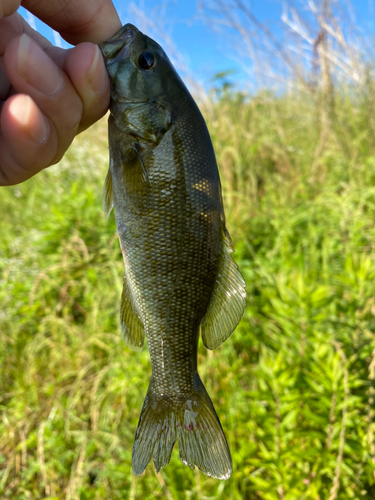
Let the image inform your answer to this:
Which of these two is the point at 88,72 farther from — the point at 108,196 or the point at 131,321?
the point at 131,321

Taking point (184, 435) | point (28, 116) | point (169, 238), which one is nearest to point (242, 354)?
point (184, 435)

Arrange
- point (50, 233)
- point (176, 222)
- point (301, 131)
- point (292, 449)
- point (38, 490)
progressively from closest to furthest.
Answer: point (176, 222)
point (292, 449)
point (38, 490)
point (50, 233)
point (301, 131)

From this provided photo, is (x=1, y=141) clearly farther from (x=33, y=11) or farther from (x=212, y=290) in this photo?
(x=212, y=290)

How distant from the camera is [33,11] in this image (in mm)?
1026

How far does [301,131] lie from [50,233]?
4236 millimetres

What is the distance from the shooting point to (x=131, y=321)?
111 centimetres

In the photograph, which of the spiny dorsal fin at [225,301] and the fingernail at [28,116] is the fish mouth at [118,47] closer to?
the fingernail at [28,116]

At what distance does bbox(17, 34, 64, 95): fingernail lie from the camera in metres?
0.80

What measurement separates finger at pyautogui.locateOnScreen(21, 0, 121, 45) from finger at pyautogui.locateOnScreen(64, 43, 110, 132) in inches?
7.6

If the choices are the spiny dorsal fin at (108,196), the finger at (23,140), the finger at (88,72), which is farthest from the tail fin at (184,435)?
the finger at (88,72)

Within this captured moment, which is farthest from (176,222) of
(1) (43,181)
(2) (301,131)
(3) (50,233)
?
(2) (301,131)

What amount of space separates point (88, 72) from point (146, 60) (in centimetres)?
22

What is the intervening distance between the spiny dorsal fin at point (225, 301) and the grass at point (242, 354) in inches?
27.1

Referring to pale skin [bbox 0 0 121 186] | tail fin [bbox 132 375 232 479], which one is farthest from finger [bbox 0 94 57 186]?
tail fin [bbox 132 375 232 479]
